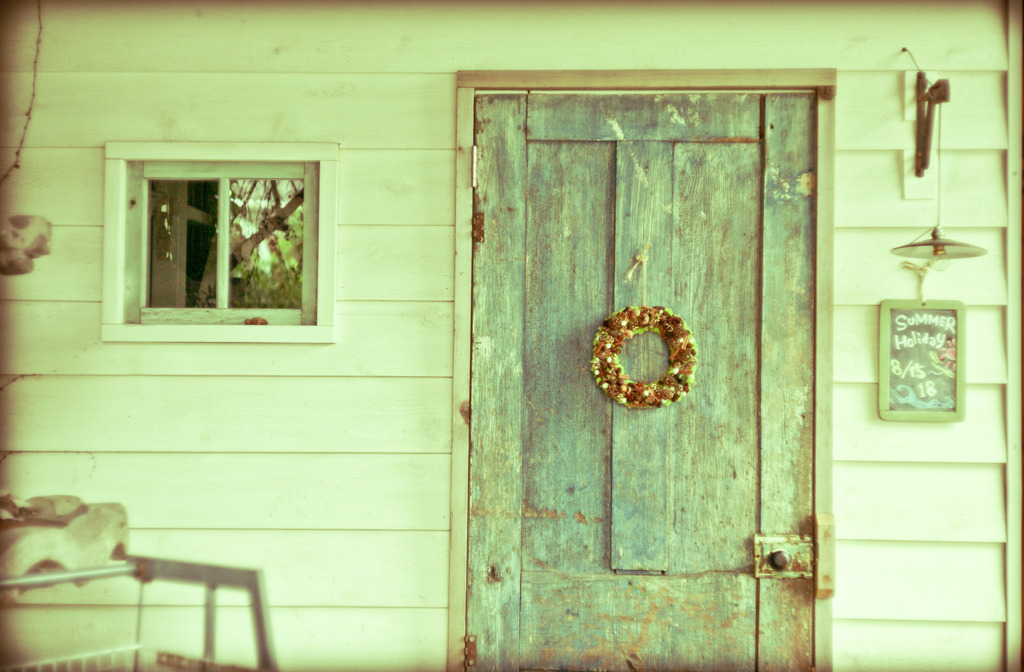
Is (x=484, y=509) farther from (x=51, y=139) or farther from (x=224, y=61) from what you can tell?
(x=51, y=139)

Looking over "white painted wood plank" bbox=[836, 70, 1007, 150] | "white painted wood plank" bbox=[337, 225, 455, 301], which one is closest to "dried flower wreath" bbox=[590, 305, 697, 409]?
"white painted wood plank" bbox=[337, 225, 455, 301]

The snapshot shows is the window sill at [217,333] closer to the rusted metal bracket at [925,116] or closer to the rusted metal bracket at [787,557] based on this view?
the rusted metal bracket at [787,557]

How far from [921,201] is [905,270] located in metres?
0.20

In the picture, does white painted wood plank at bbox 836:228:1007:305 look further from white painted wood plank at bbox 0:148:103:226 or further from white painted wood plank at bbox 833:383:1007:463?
white painted wood plank at bbox 0:148:103:226

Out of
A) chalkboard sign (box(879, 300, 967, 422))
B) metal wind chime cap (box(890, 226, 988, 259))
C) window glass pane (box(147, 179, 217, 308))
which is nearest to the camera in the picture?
metal wind chime cap (box(890, 226, 988, 259))

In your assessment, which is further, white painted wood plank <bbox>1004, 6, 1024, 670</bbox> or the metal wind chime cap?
white painted wood plank <bbox>1004, 6, 1024, 670</bbox>

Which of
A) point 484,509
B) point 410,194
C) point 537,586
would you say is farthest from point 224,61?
point 537,586

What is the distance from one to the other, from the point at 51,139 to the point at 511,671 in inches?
81.2

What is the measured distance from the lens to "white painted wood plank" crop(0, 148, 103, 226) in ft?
6.29

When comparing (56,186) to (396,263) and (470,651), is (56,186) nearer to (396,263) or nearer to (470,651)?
(396,263)

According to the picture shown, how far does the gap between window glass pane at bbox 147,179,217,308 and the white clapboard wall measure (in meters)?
0.15

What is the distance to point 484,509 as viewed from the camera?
189 centimetres

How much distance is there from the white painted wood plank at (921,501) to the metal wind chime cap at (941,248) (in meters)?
0.59

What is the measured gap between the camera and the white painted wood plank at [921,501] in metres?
1.84
